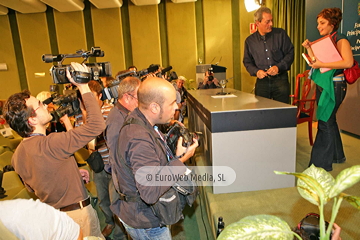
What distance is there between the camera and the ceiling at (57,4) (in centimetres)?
528

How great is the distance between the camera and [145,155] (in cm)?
95

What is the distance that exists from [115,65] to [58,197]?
5579mm

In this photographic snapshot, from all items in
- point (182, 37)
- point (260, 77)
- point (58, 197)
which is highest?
point (182, 37)

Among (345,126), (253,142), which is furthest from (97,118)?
(345,126)

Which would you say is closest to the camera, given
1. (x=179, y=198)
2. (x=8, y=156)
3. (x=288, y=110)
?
(x=179, y=198)

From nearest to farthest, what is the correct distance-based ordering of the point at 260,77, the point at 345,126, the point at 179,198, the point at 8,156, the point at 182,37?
1. the point at 179,198
2. the point at 260,77
3. the point at 8,156
4. the point at 345,126
5. the point at 182,37

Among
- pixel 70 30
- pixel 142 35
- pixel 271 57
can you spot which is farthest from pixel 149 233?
pixel 70 30

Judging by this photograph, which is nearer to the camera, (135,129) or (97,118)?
(135,129)

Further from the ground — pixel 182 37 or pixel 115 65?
pixel 182 37

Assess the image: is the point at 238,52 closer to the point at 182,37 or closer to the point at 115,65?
the point at 182,37

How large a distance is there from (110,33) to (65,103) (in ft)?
17.6

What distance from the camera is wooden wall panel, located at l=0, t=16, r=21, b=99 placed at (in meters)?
6.41

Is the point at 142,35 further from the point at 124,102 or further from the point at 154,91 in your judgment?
the point at 154,91

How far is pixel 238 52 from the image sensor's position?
21.0 feet
